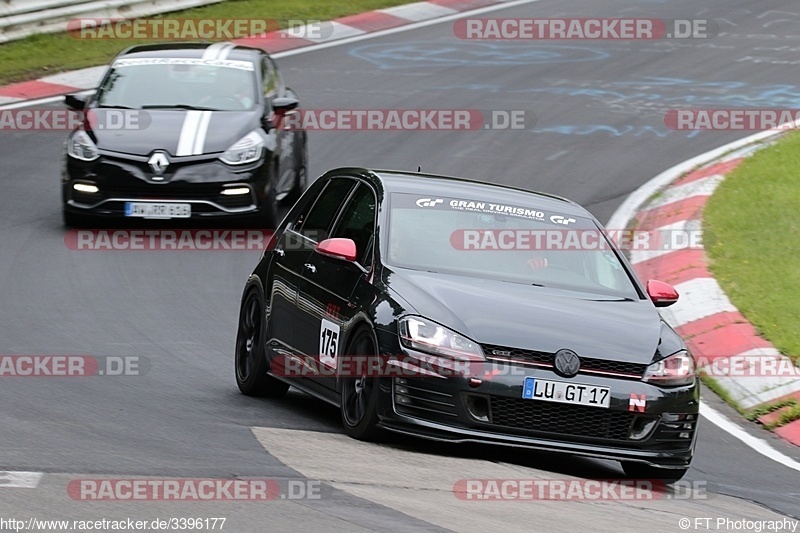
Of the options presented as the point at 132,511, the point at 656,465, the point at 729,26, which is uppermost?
the point at 132,511

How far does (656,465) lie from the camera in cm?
792

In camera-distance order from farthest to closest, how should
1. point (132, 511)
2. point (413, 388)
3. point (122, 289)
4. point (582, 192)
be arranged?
1. point (582, 192)
2. point (122, 289)
3. point (413, 388)
4. point (132, 511)

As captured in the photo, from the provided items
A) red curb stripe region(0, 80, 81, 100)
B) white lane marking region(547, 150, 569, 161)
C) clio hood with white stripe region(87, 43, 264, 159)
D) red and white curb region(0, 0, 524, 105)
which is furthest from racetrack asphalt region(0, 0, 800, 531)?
red curb stripe region(0, 80, 81, 100)

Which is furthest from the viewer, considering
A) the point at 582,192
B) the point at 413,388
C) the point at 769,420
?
the point at 582,192

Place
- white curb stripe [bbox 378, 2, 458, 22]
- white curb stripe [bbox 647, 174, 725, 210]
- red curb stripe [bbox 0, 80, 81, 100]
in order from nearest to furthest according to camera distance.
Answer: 1. white curb stripe [bbox 647, 174, 725, 210]
2. red curb stripe [bbox 0, 80, 81, 100]
3. white curb stripe [bbox 378, 2, 458, 22]

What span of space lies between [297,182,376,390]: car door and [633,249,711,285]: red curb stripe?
4526 millimetres

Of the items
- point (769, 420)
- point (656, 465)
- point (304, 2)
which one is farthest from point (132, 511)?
point (304, 2)

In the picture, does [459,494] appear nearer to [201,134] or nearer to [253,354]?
[253,354]

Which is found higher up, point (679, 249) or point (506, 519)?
point (506, 519)

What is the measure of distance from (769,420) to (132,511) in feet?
17.1

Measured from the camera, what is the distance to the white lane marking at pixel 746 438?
30.3 ft

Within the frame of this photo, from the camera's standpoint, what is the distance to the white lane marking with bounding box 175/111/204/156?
48.4ft

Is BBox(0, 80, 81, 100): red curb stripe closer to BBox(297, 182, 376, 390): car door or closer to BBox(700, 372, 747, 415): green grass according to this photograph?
BBox(700, 372, 747, 415): green grass

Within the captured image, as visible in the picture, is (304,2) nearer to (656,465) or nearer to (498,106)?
(498,106)
